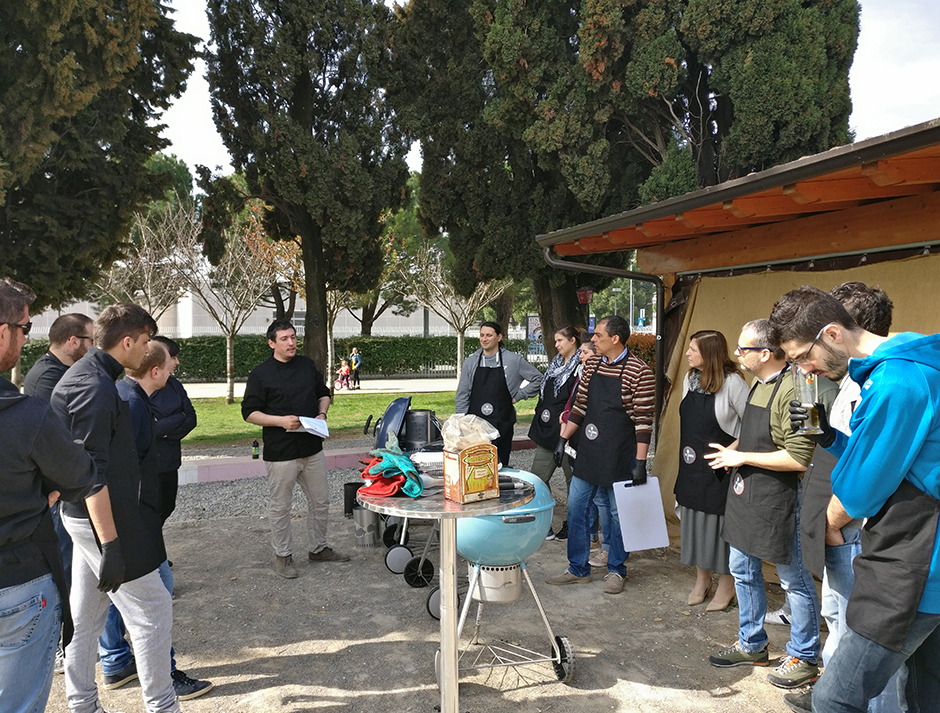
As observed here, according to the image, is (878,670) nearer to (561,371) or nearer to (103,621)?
(103,621)

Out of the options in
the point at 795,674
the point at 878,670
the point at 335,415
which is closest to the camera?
the point at 878,670

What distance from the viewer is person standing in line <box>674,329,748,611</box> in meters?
4.28

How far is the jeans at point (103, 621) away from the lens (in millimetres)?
2928

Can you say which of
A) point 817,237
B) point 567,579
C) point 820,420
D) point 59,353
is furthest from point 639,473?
point 59,353

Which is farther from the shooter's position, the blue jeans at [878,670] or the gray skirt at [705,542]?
the gray skirt at [705,542]

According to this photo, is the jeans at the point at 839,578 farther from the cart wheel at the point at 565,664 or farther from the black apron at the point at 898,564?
the cart wheel at the point at 565,664

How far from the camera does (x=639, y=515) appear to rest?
4781 millimetres

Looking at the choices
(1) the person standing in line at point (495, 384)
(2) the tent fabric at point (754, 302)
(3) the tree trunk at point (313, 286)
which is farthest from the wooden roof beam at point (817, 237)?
(3) the tree trunk at point (313, 286)

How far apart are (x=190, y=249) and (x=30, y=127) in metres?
12.2

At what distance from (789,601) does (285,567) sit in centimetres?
370

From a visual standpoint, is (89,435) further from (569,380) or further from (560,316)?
(560,316)

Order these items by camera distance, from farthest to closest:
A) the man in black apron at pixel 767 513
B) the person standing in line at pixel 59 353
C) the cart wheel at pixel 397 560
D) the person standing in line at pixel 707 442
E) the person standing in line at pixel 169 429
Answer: the cart wheel at pixel 397 560 < the person standing in line at pixel 169 429 < the person standing in line at pixel 707 442 < the person standing in line at pixel 59 353 < the man in black apron at pixel 767 513

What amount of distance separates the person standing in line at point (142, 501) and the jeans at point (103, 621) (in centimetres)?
36

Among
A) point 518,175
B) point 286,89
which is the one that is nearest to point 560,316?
point 518,175
